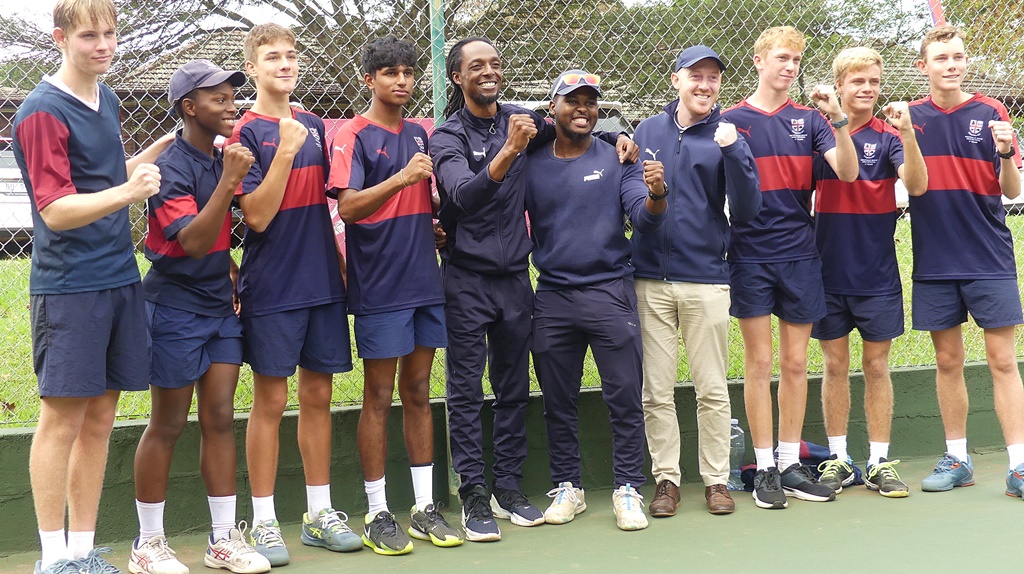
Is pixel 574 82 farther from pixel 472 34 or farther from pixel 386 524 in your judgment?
pixel 386 524

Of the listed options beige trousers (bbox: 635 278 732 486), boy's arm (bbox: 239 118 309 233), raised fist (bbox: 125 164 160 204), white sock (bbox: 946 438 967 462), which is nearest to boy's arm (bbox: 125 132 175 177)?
boy's arm (bbox: 239 118 309 233)

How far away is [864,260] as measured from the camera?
15.8 feet

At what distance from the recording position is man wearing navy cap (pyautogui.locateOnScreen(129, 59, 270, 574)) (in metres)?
3.78

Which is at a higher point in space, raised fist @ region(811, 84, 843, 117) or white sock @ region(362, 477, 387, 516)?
raised fist @ region(811, 84, 843, 117)

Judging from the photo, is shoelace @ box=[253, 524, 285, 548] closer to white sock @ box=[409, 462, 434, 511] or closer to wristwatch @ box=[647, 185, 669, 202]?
white sock @ box=[409, 462, 434, 511]

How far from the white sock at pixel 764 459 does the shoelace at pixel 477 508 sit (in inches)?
51.9

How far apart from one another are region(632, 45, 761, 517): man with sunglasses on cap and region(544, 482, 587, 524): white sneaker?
33 centimetres

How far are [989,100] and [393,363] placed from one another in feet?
10.4

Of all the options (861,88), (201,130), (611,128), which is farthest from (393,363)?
(861,88)

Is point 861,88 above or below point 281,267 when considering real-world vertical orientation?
above

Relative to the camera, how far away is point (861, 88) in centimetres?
470

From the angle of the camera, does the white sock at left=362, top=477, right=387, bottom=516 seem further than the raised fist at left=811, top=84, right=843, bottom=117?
No

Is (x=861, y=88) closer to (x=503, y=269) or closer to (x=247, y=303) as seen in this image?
(x=503, y=269)

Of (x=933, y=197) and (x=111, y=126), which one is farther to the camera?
(x=933, y=197)
